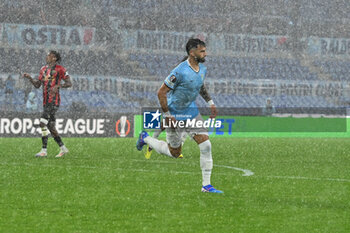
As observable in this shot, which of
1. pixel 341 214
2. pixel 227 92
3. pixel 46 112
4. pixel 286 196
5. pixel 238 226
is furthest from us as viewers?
pixel 227 92

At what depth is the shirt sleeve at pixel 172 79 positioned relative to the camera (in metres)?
8.38

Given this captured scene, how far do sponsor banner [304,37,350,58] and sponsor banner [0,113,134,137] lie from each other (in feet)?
93.0

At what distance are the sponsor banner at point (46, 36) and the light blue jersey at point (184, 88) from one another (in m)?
32.4

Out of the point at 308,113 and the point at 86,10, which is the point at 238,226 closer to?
the point at 308,113

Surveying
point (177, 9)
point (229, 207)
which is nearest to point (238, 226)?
point (229, 207)

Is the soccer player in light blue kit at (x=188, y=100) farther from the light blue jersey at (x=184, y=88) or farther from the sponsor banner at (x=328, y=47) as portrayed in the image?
the sponsor banner at (x=328, y=47)

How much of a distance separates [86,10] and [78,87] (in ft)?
26.5

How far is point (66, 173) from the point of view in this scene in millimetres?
10805

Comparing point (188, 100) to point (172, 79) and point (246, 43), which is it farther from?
point (246, 43)

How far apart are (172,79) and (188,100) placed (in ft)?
1.67

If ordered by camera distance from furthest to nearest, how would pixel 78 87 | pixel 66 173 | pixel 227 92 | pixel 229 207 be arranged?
pixel 227 92, pixel 78 87, pixel 66 173, pixel 229 207

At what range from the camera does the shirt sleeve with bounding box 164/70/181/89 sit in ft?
27.5

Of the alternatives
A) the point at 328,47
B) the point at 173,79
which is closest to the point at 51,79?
the point at 173,79

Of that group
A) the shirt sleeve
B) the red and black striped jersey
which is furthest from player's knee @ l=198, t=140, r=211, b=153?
the red and black striped jersey
